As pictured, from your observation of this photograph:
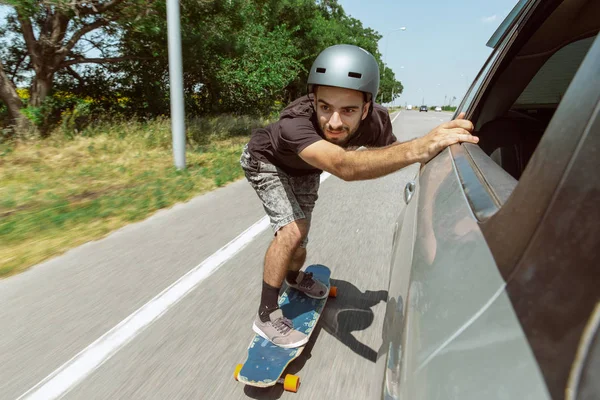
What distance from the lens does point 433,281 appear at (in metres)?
1.02

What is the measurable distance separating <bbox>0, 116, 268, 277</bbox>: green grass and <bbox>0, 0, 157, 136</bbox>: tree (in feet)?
6.44

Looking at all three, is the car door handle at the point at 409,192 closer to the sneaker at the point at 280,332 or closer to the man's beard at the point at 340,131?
the man's beard at the point at 340,131

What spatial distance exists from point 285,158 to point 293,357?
1.23 m

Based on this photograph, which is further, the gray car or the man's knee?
the man's knee

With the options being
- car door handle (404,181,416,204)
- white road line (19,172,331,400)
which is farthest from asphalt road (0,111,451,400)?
car door handle (404,181,416,204)

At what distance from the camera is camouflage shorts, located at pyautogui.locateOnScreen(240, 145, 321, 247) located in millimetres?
2605

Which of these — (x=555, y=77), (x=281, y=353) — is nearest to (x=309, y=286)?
(x=281, y=353)

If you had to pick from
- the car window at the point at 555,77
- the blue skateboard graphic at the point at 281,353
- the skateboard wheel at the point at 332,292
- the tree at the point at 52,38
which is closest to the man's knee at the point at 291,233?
the blue skateboard graphic at the point at 281,353

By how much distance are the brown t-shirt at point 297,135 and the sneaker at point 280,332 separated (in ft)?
3.31

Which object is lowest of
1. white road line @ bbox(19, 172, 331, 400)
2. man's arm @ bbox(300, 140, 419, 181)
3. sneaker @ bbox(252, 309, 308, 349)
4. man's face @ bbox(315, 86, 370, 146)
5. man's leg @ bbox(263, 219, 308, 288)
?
white road line @ bbox(19, 172, 331, 400)

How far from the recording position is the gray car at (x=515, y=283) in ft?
1.91

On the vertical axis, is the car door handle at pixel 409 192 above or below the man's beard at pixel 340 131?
below

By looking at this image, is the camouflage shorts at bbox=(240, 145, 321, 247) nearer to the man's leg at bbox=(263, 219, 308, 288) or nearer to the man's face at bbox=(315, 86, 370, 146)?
the man's leg at bbox=(263, 219, 308, 288)

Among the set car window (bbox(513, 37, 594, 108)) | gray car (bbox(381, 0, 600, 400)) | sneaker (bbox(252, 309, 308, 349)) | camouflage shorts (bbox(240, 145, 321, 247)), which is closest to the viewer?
gray car (bbox(381, 0, 600, 400))
